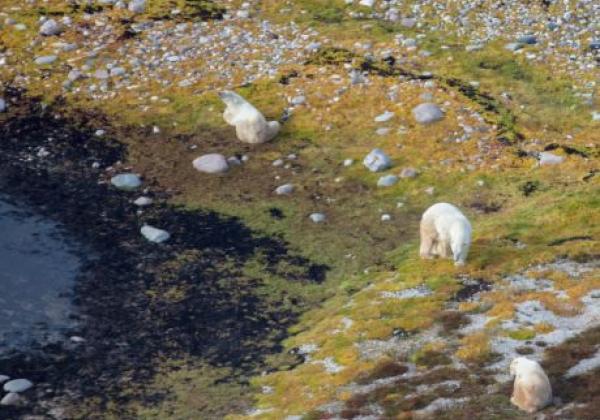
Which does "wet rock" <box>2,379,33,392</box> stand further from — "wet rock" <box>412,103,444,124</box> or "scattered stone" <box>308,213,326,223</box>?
"wet rock" <box>412,103,444,124</box>

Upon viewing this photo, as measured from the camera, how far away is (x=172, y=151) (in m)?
44.1

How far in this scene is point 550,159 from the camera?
4116 centimetres

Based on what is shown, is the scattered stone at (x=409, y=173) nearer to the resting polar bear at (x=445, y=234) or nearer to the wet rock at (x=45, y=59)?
the resting polar bear at (x=445, y=234)

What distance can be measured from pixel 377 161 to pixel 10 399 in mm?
19826

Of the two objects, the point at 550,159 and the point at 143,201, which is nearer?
the point at 143,201

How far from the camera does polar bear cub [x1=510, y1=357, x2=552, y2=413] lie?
23031mm

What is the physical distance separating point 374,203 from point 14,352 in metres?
15.8

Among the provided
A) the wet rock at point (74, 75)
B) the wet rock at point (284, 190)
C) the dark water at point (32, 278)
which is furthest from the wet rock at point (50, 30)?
the wet rock at point (284, 190)

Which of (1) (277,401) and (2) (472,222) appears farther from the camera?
(2) (472,222)

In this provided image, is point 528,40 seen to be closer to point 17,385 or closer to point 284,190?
point 284,190

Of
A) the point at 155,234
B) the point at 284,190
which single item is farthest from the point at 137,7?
the point at 155,234

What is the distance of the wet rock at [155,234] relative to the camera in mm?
36906

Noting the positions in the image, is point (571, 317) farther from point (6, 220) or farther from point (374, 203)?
point (6, 220)

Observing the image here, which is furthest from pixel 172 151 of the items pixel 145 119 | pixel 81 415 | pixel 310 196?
Answer: pixel 81 415
